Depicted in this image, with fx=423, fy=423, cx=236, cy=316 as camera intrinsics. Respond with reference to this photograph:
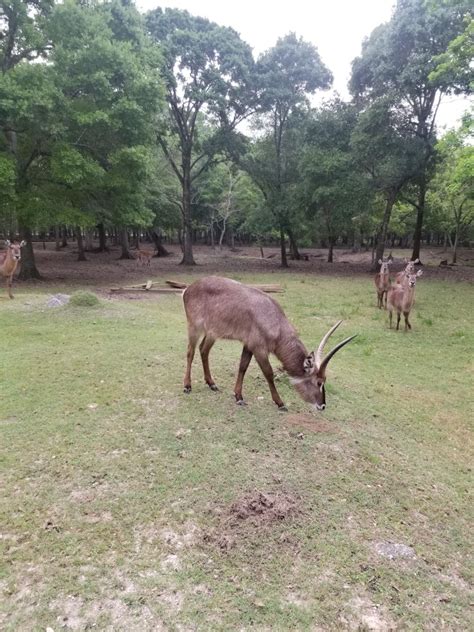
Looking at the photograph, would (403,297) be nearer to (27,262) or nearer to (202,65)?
(27,262)

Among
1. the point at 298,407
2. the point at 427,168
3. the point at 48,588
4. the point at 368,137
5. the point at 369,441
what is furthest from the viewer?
the point at 427,168

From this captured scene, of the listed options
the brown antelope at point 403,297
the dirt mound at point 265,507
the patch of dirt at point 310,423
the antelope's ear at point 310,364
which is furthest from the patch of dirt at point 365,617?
the brown antelope at point 403,297

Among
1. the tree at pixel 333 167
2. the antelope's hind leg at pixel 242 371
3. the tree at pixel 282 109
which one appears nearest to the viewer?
the antelope's hind leg at pixel 242 371

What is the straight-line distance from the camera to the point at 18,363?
255 inches

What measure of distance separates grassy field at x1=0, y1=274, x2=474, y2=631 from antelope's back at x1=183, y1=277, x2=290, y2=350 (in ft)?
3.02

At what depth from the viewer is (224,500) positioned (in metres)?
3.48

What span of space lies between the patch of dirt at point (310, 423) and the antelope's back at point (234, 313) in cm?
91

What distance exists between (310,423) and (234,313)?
1.58m

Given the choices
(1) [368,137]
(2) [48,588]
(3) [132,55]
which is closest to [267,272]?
(1) [368,137]

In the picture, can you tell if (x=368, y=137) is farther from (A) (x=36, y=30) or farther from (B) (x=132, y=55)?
(A) (x=36, y=30)

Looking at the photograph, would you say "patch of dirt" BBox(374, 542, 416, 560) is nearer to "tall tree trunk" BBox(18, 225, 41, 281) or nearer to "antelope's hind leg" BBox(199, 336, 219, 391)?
"antelope's hind leg" BBox(199, 336, 219, 391)

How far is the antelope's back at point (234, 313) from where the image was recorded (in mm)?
5059

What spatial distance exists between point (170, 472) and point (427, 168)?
2166cm

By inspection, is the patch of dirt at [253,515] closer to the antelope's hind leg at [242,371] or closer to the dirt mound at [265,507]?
the dirt mound at [265,507]
